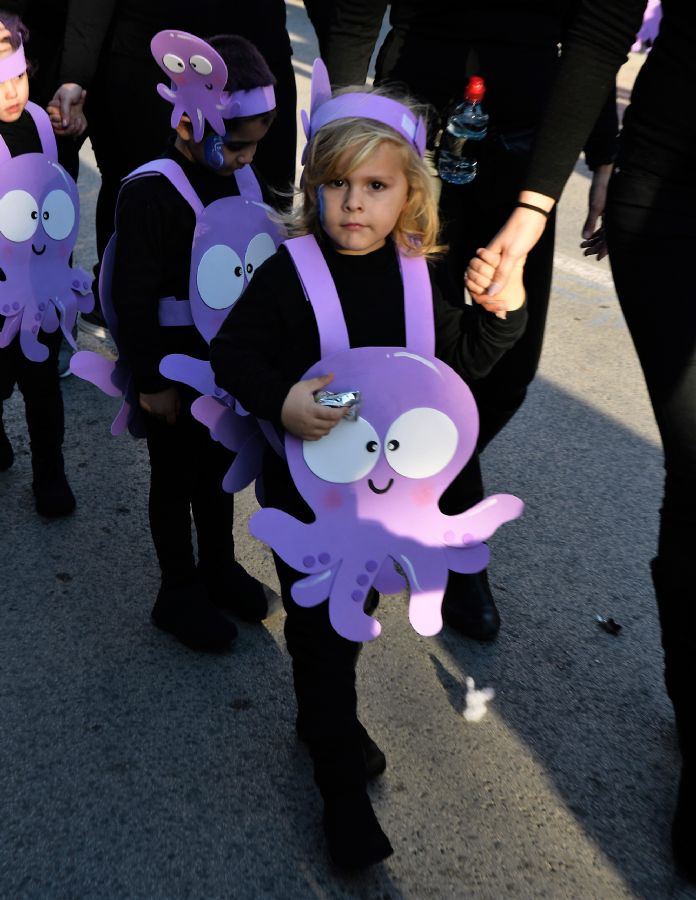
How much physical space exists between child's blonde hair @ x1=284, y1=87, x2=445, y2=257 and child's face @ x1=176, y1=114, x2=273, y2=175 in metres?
0.32

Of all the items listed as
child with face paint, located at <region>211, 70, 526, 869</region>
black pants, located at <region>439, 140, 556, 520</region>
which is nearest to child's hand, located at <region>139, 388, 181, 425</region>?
child with face paint, located at <region>211, 70, 526, 869</region>

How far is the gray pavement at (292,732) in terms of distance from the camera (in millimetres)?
2127

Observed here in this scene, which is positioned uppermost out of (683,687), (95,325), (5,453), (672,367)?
(672,367)


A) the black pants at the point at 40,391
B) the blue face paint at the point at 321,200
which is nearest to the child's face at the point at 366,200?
the blue face paint at the point at 321,200

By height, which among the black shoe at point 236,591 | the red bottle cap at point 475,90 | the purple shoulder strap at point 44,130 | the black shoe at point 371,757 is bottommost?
the black shoe at point 236,591

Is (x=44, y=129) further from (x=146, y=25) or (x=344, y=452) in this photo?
(x=344, y=452)

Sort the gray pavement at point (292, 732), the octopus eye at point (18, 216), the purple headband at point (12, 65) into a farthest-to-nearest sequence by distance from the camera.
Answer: the octopus eye at point (18, 216) → the purple headband at point (12, 65) → the gray pavement at point (292, 732)

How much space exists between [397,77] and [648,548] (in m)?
1.60

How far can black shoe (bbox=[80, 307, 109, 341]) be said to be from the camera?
169 inches

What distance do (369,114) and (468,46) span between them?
579mm

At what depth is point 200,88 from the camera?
2.31m

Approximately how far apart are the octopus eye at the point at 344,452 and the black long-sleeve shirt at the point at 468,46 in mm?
901

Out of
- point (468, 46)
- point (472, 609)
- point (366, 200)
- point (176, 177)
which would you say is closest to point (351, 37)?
point (468, 46)

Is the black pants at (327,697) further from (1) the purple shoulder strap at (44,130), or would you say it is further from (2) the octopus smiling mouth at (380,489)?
(1) the purple shoulder strap at (44,130)
